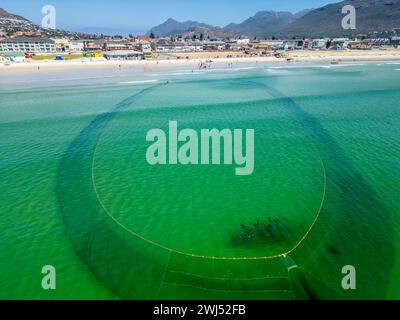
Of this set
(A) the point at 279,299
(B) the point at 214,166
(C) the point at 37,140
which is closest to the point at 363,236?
(A) the point at 279,299

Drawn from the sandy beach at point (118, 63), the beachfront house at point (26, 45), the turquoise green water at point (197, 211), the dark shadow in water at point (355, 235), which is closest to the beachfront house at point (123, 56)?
the sandy beach at point (118, 63)

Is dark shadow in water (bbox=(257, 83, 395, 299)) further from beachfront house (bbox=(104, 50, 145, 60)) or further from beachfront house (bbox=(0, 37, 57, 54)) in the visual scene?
beachfront house (bbox=(0, 37, 57, 54))

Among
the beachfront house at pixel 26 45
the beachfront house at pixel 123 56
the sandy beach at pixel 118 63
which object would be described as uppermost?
the beachfront house at pixel 26 45

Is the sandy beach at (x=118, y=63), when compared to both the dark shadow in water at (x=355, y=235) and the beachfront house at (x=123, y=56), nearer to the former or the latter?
the beachfront house at (x=123, y=56)

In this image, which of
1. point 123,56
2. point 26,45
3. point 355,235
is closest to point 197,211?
point 355,235
